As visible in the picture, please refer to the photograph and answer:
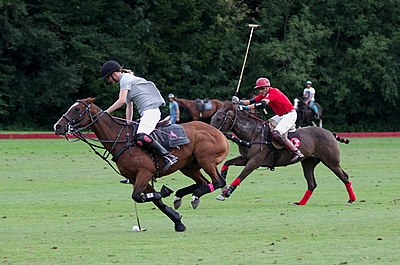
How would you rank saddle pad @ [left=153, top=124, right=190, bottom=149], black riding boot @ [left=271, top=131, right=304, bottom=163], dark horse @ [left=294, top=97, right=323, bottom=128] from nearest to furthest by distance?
saddle pad @ [left=153, top=124, right=190, bottom=149] < black riding boot @ [left=271, top=131, right=304, bottom=163] < dark horse @ [left=294, top=97, right=323, bottom=128]

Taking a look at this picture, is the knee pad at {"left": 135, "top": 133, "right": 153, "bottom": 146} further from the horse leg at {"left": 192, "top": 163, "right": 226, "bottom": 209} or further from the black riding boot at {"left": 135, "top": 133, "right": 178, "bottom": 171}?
the horse leg at {"left": 192, "top": 163, "right": 226, "bottom": 209}

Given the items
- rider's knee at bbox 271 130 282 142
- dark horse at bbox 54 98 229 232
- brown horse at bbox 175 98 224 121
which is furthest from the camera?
brown horse at bbox 175 98 224 121

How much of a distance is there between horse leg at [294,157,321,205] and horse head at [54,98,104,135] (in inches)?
190

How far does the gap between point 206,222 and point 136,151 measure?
5.33 ft

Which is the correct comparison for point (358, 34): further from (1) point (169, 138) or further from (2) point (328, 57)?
(1) point (169, 138)

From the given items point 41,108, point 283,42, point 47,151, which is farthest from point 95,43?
point 47,151

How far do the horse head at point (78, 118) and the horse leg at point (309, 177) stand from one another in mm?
4832

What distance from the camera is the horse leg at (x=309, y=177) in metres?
17.3

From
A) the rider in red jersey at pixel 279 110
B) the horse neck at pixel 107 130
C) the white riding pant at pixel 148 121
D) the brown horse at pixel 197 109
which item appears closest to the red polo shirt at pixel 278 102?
the rider in red jersey at pixel 279 110

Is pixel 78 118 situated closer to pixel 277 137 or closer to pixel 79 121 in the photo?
pixel 79 121

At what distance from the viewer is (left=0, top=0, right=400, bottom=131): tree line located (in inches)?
1876

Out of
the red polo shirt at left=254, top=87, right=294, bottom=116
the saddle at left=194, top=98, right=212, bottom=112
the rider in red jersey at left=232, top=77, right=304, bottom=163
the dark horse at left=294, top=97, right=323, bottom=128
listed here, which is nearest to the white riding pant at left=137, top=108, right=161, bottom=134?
the rider in red jersey at left=232, top=77, right=304, bottom=163

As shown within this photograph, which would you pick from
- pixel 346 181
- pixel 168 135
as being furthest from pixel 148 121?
pixel 346 181

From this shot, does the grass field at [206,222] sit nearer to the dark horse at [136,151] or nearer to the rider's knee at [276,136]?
the dark horse at [136,151]
